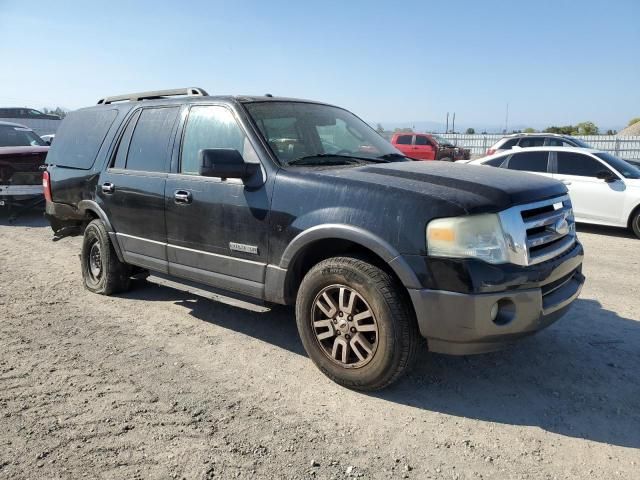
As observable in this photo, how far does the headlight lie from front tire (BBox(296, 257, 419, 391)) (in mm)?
412

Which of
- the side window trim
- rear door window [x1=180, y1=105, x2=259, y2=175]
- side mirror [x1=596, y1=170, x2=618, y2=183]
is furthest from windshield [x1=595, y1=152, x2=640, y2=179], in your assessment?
the side window trim

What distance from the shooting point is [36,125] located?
36.3 m

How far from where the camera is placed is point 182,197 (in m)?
4.30

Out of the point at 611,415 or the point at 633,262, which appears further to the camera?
the point at 633,262

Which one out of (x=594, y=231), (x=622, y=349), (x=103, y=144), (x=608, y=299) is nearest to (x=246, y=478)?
(x=622, y=349)

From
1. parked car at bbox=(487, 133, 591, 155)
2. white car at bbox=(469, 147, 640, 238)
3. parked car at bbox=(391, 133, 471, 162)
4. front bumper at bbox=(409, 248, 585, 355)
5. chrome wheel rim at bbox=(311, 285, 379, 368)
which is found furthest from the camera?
parked car at bbox=(391, 133, 471, 162)

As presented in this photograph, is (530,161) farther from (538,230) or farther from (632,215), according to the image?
(538,230)

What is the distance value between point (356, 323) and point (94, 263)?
11.8ft

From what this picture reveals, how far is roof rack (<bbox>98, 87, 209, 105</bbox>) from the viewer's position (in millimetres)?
4848

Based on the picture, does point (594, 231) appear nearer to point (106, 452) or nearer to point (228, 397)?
point (228, 397)

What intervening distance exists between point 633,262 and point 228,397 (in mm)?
6055

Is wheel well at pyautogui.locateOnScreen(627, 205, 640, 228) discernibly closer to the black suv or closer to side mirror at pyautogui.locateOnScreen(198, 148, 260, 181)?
the black suv

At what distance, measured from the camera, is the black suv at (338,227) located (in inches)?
118

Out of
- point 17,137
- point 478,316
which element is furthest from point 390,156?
point 17,137
